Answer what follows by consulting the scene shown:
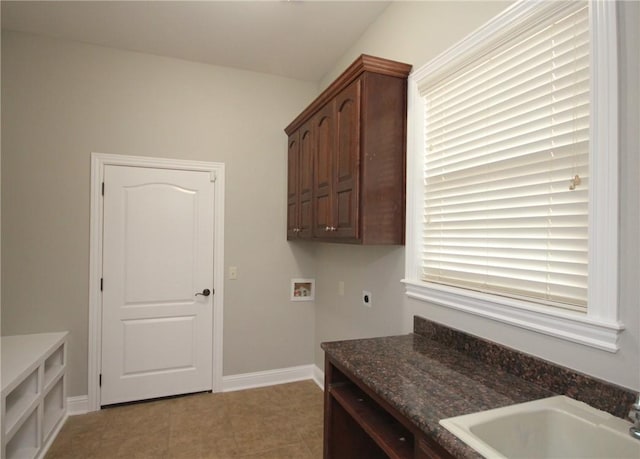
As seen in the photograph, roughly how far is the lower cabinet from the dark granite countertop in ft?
0.24

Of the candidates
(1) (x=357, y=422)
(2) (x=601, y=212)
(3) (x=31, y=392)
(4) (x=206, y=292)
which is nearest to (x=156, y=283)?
(4) (x=206, y=292)

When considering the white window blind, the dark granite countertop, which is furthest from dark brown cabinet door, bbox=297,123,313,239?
the dark granite countertop

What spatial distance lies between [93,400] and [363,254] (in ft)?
8.24

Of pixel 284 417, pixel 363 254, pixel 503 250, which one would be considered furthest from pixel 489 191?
pixel 284 417

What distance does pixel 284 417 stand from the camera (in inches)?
107

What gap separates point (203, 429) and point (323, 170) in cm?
211

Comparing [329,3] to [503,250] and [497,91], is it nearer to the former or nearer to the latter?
[497,91]

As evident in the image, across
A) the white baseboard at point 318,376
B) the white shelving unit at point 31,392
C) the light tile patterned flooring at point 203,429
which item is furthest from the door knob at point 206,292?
the white baseboard at point 318,376

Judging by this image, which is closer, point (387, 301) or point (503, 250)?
point (503, 250)

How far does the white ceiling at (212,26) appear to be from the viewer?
7.65 feet

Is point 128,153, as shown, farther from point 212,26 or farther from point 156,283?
point 212,26

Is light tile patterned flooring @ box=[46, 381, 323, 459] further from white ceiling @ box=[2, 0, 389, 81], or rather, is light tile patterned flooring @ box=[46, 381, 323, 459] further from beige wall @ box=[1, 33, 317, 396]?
white ceiling @ box=[2, 0, 389, 81]

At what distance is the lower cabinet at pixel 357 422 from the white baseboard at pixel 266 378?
167 cm

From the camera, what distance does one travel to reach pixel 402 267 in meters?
2.14
